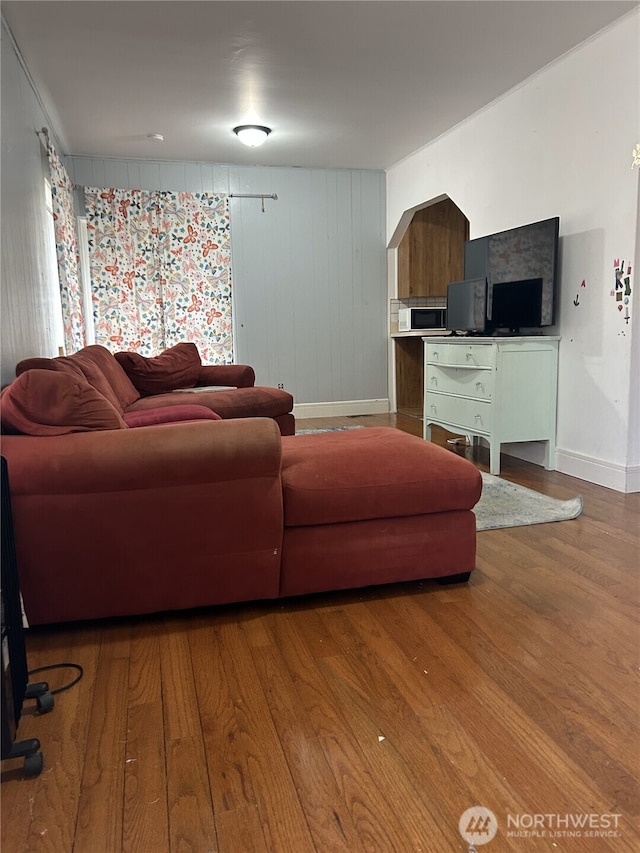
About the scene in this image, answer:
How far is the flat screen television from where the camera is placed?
12.2 feet

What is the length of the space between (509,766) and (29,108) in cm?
407

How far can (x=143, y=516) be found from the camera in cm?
190

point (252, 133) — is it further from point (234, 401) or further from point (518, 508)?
point (518, 508)

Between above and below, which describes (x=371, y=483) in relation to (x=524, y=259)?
below

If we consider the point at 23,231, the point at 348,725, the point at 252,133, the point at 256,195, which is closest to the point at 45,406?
the point at 348,725

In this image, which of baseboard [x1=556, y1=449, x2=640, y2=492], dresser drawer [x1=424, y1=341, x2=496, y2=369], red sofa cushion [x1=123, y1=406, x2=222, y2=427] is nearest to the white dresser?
dresser drawer [x1=424, y1=341, x2=496, y2=369]

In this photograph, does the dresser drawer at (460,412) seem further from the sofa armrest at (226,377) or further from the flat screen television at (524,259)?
the sofa armrest at (226,377)

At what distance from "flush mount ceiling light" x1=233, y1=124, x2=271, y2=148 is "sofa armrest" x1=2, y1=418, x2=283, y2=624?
3.46 m

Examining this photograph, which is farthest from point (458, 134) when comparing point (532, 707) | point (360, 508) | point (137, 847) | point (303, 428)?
point (137, 847)

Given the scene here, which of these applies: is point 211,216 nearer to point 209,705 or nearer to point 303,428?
point 303,428

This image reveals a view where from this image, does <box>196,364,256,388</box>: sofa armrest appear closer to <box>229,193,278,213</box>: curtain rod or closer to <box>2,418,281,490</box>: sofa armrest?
<box>229,193,278,213</box>: curtain rod

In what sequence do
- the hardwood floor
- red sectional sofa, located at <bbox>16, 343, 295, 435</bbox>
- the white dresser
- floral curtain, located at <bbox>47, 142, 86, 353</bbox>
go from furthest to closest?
floral curtain, located at <bbox>47, 142, 86, 353</bbox>
the white dresser
red sectional sofa, located at <bbox>16, 343, 295, 435</bbox>
the hardwood floor

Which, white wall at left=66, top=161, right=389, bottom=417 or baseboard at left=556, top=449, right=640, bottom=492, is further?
white wall at left=66, top=161, right=389, bottom=417

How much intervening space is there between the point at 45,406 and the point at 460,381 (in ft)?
9.41
